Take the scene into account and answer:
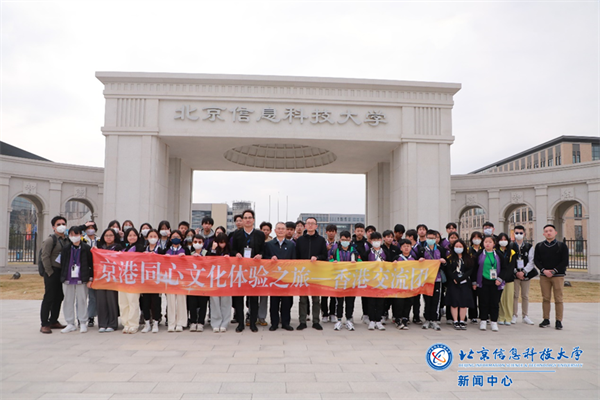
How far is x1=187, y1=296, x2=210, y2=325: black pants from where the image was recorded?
6691mm

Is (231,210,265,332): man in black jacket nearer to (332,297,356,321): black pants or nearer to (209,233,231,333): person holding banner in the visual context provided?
(209,233,231,333): person holding banner

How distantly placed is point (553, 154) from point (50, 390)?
6255 cm

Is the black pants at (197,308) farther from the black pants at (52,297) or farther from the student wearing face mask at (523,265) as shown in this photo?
the student wearing face mask at (523,265)

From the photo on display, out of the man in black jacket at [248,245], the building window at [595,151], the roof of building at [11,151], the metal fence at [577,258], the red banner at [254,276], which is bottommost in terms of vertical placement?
the metal fence at [577,258]

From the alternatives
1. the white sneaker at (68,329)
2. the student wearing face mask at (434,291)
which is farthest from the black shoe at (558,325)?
the white sneaker at (68,329)

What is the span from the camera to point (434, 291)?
704 cm

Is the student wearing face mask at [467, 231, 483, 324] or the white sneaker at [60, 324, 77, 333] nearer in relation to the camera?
the white sneaker at [60, 324, 77, 333]

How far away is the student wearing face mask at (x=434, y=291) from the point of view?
6.99 m

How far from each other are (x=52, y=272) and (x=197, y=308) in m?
2.37

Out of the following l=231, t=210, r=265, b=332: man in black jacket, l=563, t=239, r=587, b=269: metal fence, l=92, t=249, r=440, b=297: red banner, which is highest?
l=231, t=210, r=265, b=332: man in black jacket

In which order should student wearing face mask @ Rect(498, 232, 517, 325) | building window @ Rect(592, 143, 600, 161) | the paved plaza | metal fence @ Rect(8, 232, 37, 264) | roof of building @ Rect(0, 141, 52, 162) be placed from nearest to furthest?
the paved plaza < student wearing face mask @ Rect(498, 232, 517, 325) < metal fence @ Rect(8, 232, 37, 264) < roof of building @ Rect(0, 141, 52, 162) < building window @ Rect(592, 143, 600, 161)

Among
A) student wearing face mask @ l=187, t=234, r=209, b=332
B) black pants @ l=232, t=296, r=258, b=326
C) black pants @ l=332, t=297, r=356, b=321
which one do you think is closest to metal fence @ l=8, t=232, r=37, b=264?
student wearing face mask @ l=187, t=234, r=209, b=332

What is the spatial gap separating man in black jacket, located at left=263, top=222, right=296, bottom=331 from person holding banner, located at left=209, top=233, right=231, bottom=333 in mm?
696

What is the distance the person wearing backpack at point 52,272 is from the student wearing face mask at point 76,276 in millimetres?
134
